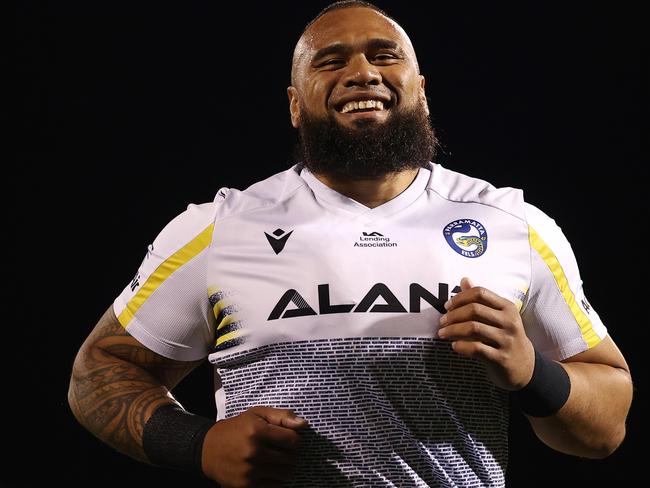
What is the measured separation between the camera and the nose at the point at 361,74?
1398mm

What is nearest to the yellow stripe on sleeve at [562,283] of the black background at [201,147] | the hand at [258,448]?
the hand at [258,448]

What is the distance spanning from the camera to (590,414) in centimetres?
129

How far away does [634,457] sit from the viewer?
248 cm

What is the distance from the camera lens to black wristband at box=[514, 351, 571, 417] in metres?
1.20

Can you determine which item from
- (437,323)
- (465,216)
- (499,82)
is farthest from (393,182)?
(499,82)

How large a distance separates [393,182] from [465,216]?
5.7 inches

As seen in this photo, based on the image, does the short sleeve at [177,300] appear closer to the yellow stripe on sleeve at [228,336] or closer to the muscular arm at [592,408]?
the yellow stripe on sleeve at [228,336]

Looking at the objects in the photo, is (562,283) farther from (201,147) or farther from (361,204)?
(201,147)

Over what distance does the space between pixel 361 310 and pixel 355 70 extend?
16.4 inches

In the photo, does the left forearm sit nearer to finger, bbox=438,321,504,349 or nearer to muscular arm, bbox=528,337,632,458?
muscular arm, bbox=528,337,632,458

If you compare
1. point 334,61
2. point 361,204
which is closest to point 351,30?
point 334,61

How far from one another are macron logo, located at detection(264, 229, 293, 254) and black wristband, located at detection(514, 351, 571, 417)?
15.7 inches

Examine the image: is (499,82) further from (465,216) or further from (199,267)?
(199,267)

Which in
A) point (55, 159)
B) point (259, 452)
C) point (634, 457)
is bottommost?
point (634, 457)
